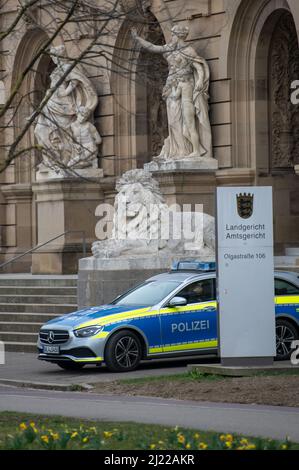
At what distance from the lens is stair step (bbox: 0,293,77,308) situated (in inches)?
1136

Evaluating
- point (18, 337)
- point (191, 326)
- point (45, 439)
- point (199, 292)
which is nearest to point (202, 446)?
point (45, 439)

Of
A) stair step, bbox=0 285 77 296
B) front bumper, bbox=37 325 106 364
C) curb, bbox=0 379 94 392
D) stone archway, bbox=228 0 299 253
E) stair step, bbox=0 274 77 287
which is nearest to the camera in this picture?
curb, bbox=0 379 94 392

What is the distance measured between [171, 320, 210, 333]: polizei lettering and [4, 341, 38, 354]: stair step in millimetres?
4965

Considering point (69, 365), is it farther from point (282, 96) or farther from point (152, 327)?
point (282, 96)

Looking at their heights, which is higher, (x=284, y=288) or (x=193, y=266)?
(x=193, y=266)

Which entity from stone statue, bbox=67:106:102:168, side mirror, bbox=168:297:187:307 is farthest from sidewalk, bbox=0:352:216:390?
stone statue, bbox=67:106:102:168

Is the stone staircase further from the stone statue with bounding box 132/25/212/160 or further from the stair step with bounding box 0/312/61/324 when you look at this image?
the stone statue with bounding box 132/25/212/160

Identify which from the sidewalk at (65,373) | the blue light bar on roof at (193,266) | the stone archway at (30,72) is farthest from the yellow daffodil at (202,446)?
the stone archway at (30,72)

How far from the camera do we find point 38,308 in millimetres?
29156

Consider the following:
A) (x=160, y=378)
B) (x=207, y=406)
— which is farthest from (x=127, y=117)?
(x=207, y=406)

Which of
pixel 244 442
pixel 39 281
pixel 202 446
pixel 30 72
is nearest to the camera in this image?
pixel 202 446

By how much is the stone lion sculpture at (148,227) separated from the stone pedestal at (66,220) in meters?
4.96

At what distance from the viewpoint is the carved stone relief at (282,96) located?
99.2 feet

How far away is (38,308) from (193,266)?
582 centimetres
